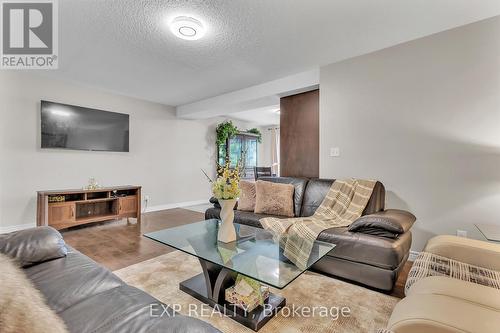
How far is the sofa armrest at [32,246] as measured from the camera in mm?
1318

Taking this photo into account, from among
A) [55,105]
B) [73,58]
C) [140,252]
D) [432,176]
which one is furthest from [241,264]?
[55,105]

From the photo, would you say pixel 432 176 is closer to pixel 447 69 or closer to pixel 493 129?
pixel 493 129

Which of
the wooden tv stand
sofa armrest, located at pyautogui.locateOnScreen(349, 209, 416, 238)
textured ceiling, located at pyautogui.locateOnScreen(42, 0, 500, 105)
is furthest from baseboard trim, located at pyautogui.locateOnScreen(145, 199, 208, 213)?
sofa armrest, located at pyautogui.locateOnScreen(349, 209, 416, 238)

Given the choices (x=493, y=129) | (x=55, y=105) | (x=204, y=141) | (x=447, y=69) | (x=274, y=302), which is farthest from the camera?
(x=204, y=141)

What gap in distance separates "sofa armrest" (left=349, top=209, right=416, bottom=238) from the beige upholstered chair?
0.57 m

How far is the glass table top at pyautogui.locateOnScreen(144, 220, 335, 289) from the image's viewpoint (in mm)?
1398

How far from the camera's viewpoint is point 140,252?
2742 millimetres

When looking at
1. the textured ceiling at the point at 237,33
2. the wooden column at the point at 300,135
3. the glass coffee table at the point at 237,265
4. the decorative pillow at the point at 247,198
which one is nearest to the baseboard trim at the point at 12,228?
the textured ceiling at the point at 237,33

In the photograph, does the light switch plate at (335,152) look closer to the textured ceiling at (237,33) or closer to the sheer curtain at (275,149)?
the textured ceiling at (237,33)

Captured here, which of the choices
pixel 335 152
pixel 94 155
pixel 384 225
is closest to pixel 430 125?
pixel 335 152

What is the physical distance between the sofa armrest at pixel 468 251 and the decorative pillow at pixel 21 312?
2.02 metres

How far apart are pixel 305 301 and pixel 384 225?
0.91 metres

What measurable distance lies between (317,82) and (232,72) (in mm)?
1279

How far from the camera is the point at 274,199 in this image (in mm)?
3010
